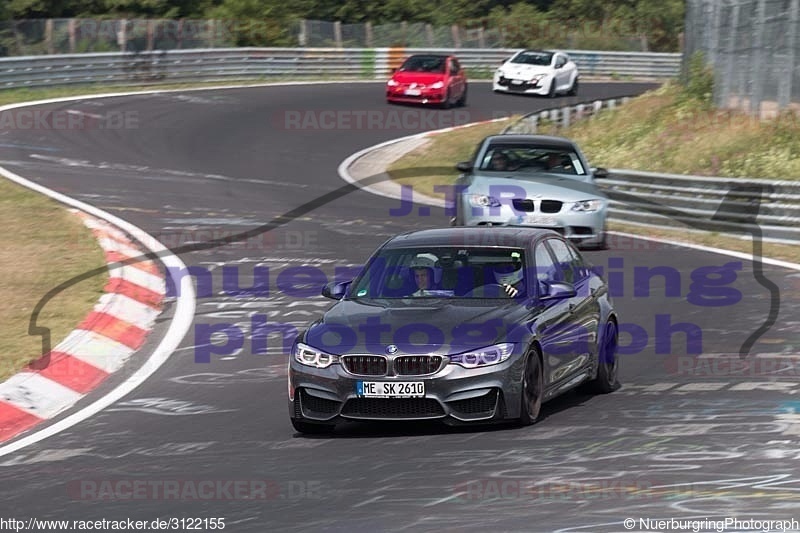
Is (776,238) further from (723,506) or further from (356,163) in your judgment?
(723,506)

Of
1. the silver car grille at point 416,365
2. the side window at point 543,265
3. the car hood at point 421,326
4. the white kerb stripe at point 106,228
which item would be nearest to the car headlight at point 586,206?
the white kerb stripe at point 106,228

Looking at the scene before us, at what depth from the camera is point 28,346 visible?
12.7m

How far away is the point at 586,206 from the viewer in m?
19.0

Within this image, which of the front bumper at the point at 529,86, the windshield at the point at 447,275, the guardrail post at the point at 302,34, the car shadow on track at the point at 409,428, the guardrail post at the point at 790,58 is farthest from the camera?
the guardrail post at the point at 302,34

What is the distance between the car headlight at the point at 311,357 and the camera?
9562 mm

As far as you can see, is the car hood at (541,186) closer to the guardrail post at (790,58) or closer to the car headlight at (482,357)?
the car headlight at (482,357)

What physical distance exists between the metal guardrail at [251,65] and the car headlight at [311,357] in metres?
29.0

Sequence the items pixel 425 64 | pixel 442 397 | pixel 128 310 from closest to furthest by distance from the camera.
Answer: pixel 442 397, pixel 128 310, pixel 425 64

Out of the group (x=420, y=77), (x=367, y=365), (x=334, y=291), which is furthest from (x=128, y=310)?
(x=420, y=77)

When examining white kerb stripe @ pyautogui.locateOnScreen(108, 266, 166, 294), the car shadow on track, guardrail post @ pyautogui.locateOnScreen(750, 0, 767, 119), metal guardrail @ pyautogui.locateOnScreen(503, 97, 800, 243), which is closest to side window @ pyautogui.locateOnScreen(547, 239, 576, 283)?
the car shadow on track

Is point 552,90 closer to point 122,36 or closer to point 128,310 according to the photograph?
point 122,36

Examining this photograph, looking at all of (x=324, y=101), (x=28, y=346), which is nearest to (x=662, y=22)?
(x=324, y=101)

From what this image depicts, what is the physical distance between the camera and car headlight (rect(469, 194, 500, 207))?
1880 cm

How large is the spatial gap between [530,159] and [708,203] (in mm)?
3794
